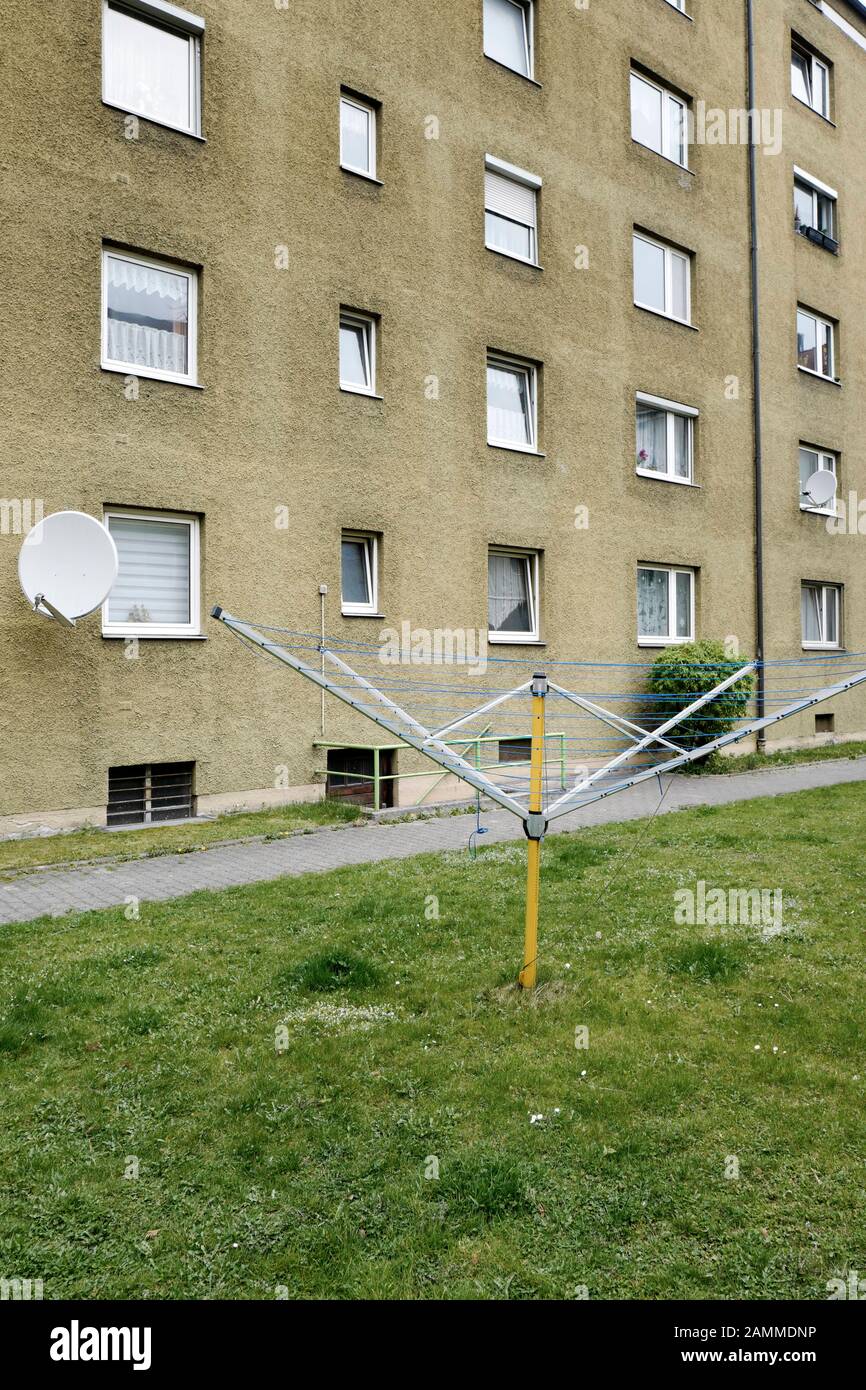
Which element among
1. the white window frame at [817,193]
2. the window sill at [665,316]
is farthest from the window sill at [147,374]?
the white window frame at [817,193]

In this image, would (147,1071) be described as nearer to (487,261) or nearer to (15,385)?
(15,385)

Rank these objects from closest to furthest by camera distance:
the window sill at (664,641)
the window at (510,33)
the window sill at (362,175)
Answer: the window sill at (362,175) < the window at (510,33) < the window sill at (664,641)

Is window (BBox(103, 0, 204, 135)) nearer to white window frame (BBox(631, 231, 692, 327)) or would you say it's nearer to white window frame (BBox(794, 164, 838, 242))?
white window frame (BBox(631, 231, 692, 327))

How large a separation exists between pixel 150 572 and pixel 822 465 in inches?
630

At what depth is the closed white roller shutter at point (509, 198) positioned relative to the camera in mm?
14305

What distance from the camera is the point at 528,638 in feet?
47.2

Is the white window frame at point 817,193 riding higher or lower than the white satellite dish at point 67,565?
higher

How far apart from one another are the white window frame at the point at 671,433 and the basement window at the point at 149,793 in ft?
30.7

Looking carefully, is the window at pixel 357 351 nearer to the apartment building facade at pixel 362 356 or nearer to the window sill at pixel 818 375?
the apartment building facade at pixel 362 356

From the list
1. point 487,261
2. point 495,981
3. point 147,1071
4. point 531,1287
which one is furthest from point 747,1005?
point 487,261

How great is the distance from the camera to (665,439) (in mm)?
17250

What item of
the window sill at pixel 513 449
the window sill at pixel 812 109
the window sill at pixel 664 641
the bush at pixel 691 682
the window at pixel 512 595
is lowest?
the bush at pixel 691 682

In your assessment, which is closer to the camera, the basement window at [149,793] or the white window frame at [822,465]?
the basement window at [149,793]

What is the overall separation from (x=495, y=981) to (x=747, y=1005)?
127cm
